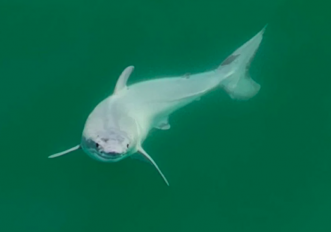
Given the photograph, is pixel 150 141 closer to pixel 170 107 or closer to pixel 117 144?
pixel 170 107

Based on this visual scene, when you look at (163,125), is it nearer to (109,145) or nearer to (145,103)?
(145,103)

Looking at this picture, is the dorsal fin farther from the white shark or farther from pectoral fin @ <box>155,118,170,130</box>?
pectoral fin @ <box>155,118,170,130</box>

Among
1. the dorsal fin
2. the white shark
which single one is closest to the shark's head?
the white shark

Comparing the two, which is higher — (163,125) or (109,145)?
(109,145)

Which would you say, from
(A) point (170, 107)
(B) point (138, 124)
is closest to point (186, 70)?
(A) point (170, 107)

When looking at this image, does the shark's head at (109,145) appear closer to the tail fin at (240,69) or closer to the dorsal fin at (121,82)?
the dorsal fin at (121,82)

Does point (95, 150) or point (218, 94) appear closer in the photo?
point (95, 150)

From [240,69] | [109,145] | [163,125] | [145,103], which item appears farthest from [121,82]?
[240,69]
